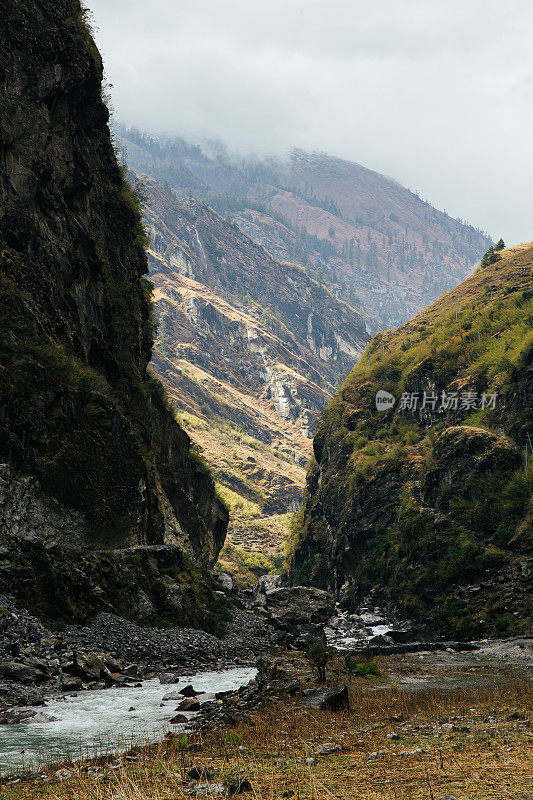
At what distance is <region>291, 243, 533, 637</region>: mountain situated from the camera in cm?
5984

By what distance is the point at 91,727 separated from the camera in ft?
50.8

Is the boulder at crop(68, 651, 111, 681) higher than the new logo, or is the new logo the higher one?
the new logo

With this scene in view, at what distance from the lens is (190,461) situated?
2746 inches

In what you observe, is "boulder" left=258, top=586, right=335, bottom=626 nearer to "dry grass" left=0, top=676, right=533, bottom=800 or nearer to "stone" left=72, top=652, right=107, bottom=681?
"stone" left=72, top=652, right=107, bottom=681

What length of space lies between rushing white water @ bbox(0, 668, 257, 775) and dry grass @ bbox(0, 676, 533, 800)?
174 centimetres

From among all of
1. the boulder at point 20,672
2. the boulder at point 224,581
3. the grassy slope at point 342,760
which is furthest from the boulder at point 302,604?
the grassy slope at point 342,760

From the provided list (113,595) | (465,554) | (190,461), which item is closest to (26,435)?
(113,595)

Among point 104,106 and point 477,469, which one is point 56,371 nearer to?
point 104,106

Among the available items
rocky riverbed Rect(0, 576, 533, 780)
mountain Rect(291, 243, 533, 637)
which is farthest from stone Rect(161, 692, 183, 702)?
mountain Rect(291, 243, 533, 637)

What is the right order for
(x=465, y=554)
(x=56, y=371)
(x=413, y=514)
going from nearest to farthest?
(x=56, y=371) → (x=465, y=554) → (x=413, y=514)

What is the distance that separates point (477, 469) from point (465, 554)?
13334mm

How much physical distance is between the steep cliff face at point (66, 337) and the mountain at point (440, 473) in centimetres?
3164

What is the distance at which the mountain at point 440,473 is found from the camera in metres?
59.8

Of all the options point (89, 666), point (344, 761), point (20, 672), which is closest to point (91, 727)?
point (20, 672)
